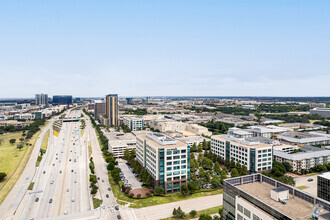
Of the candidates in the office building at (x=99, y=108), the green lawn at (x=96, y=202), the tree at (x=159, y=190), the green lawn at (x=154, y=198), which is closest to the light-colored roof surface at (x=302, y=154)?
the green lawn at (x=154, y=198)

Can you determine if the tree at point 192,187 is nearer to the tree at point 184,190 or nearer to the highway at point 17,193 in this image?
the tree at point 184,190

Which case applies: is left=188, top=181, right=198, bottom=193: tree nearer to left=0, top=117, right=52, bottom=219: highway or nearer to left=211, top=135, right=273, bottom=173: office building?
left=211, top=135, right=273, bottom=173: office building

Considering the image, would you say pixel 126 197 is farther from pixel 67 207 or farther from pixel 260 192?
pixel 260 192

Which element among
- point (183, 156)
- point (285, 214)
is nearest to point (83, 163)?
point (183, 156)

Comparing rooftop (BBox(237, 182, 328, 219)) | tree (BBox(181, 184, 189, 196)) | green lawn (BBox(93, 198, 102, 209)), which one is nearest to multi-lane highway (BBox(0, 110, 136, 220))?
green lawn (BBox(93, 198, 102, 209))

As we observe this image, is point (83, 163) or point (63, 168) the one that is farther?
point (83, 163)

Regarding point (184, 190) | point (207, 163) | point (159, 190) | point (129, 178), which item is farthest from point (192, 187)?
point (129, 178)

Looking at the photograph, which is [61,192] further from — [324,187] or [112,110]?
[112,110]
